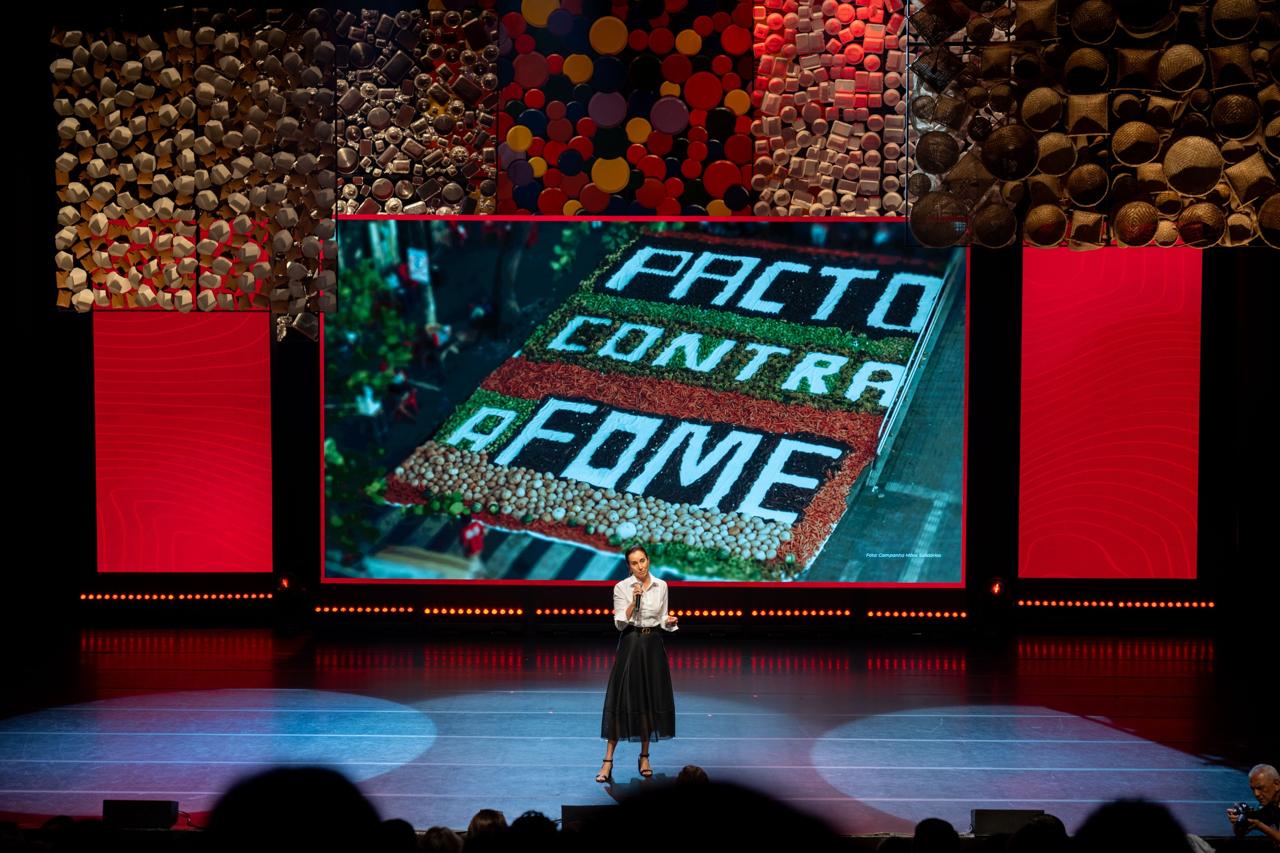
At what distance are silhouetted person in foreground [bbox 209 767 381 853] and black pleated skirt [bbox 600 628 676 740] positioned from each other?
14.8 ft

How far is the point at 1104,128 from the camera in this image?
4477 mm

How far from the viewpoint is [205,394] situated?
940 centimetres

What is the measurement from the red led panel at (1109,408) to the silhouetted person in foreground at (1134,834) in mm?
7551

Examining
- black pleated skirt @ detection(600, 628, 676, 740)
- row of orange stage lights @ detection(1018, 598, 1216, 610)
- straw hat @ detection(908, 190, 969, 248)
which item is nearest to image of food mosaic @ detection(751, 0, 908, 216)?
row of orange stage lights @ detection(1018, 598, 1216, 610)

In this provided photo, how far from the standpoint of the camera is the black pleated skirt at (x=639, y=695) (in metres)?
6.25

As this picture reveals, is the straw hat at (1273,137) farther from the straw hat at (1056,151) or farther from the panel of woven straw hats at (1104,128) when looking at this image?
the straw hat at (1056,151)

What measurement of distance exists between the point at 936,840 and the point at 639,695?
394 cm

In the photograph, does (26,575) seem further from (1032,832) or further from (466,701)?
(1032,832)

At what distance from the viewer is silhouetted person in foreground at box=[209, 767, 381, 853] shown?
5.84 ft

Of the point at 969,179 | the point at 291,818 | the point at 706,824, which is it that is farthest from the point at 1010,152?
the point at 291,818

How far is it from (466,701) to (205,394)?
3.39 metres

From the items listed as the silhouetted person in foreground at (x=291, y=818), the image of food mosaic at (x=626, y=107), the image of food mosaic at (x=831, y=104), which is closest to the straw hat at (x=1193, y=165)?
the silhouetted person in foreground at (x=291, y=818)

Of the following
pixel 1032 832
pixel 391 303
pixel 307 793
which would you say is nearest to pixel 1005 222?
pixel 1032 832

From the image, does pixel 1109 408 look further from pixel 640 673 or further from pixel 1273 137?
pixel 1273 137
